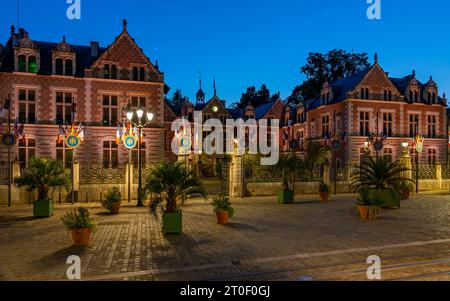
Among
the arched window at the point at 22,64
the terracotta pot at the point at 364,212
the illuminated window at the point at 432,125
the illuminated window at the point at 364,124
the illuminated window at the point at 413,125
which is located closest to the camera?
the terracotta pot at the point at 364,212

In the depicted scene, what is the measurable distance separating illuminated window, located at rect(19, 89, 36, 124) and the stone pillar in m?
18.4

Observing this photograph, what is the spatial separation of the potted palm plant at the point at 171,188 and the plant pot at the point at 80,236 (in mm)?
2061

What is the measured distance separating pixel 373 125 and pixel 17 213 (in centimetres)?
3603

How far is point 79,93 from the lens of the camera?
29.3 meters

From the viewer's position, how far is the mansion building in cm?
2809

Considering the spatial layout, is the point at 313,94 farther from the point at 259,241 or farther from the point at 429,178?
the point at 259,241

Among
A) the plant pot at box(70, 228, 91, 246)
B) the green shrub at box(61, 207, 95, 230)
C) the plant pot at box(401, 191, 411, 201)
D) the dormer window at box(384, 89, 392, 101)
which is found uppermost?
the dormer window at box(384, 89, 392, 101)

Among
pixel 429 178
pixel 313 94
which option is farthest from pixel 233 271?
pixel 313 94

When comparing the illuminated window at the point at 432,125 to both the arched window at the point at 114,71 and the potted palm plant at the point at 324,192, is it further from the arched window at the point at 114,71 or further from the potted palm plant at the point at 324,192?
the arched window at the point at 114,71

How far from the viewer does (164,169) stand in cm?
1110

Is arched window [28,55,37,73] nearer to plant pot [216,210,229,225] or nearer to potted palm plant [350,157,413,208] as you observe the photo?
plant pot [216,210,229,225]

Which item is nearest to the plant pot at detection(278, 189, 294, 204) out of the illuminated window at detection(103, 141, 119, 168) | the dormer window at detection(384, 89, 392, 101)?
the illuminated window at detection(103, 141, 119, 168)

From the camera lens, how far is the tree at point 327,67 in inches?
2336

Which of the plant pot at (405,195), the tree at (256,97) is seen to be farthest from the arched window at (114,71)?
the tree at (256,97)
